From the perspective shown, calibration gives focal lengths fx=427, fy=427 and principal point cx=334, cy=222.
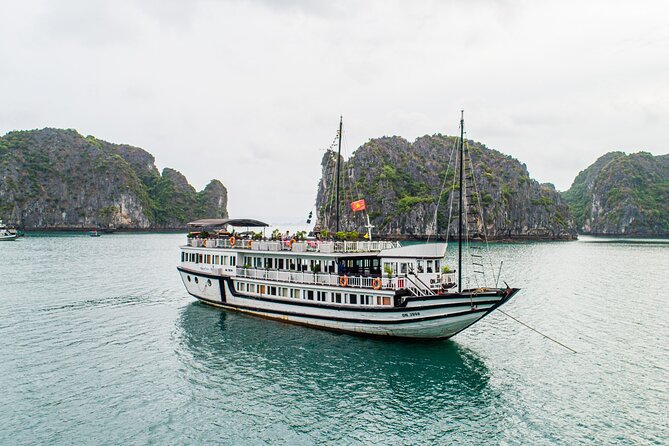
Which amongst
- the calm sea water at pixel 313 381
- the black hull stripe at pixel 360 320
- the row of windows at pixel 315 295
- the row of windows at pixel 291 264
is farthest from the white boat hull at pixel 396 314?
the row of windows at pixel 291 264

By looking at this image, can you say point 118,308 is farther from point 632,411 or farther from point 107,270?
point 632,411

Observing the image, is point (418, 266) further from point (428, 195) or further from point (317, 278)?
point (428, 195)

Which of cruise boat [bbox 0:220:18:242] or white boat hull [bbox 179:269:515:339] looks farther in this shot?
cruise boat [bbox 0:220:18:242]

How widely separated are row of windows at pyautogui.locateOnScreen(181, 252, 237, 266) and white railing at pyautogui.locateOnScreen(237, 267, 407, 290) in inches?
44.4

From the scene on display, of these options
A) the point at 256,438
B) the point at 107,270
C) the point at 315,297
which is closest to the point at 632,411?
the point at 256,438

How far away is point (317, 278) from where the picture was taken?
2812 centimetres

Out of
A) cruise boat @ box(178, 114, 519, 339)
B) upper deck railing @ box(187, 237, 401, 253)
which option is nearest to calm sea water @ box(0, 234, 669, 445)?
cruise boat @ box(178, 114, 519, 339)

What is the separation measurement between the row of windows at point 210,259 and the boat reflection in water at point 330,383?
20.0ft

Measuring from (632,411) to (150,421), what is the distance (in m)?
20.0

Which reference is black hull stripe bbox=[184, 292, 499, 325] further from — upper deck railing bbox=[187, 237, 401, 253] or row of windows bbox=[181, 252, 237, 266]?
upper deck railing bbox=[187, 237, 401, 253]

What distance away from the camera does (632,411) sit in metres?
18.1

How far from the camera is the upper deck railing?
28844 mm

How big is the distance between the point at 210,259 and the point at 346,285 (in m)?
13.5

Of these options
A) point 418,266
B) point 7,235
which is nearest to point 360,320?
point 418,266
